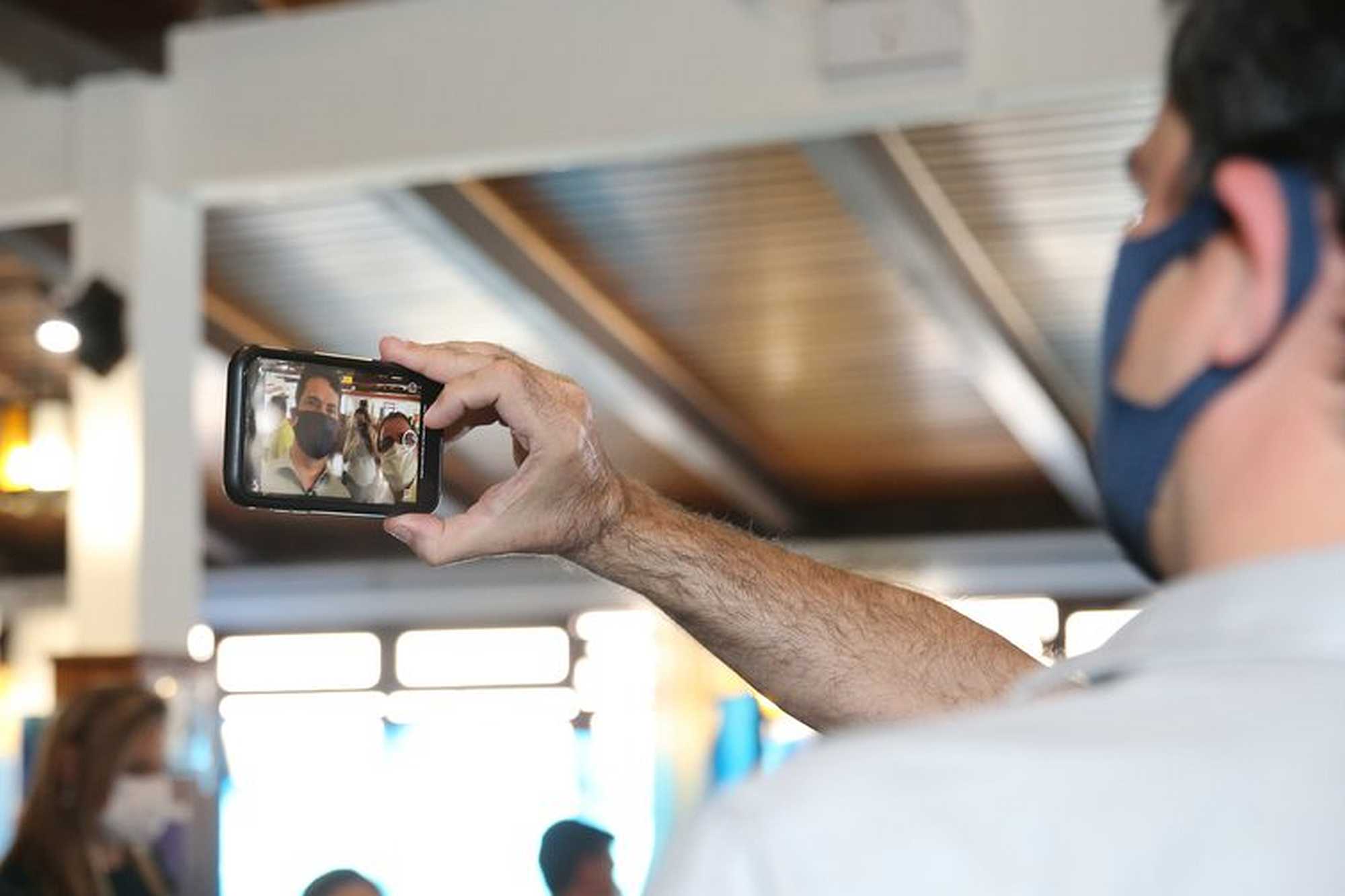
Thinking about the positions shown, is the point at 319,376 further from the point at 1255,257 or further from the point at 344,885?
the point at 344,885

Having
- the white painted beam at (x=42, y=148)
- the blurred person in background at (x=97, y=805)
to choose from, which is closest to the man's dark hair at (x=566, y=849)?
the blurred person in background at (x=97, y=805)

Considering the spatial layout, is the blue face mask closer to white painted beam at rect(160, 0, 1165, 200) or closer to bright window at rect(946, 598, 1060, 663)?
white painted beam at rect(160, 0, 1165, 200)

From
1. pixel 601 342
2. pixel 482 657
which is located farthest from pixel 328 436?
pixel 482 657

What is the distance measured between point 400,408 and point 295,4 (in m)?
6.31

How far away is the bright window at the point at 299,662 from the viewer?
13.8 meters

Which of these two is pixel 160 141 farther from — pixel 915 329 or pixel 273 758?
pixel 273 758

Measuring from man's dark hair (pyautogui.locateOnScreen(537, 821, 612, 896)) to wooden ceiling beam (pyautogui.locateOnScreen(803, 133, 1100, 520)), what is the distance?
321cm

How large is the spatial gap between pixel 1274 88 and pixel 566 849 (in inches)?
191

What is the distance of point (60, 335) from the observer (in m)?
7.15

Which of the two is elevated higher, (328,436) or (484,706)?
(328,436)

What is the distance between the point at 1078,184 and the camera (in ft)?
27.5

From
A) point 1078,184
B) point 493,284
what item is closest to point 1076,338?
point 1078,184

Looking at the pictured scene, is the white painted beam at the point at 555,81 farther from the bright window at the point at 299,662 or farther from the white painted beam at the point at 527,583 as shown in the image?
the bright window at the point at 299,662

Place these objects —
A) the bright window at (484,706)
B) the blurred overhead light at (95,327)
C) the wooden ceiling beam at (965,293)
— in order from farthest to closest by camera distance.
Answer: the bright window at (484,706) → the wooden ceiling beam at (965,293) → the blurred overhead light at (95,327)
